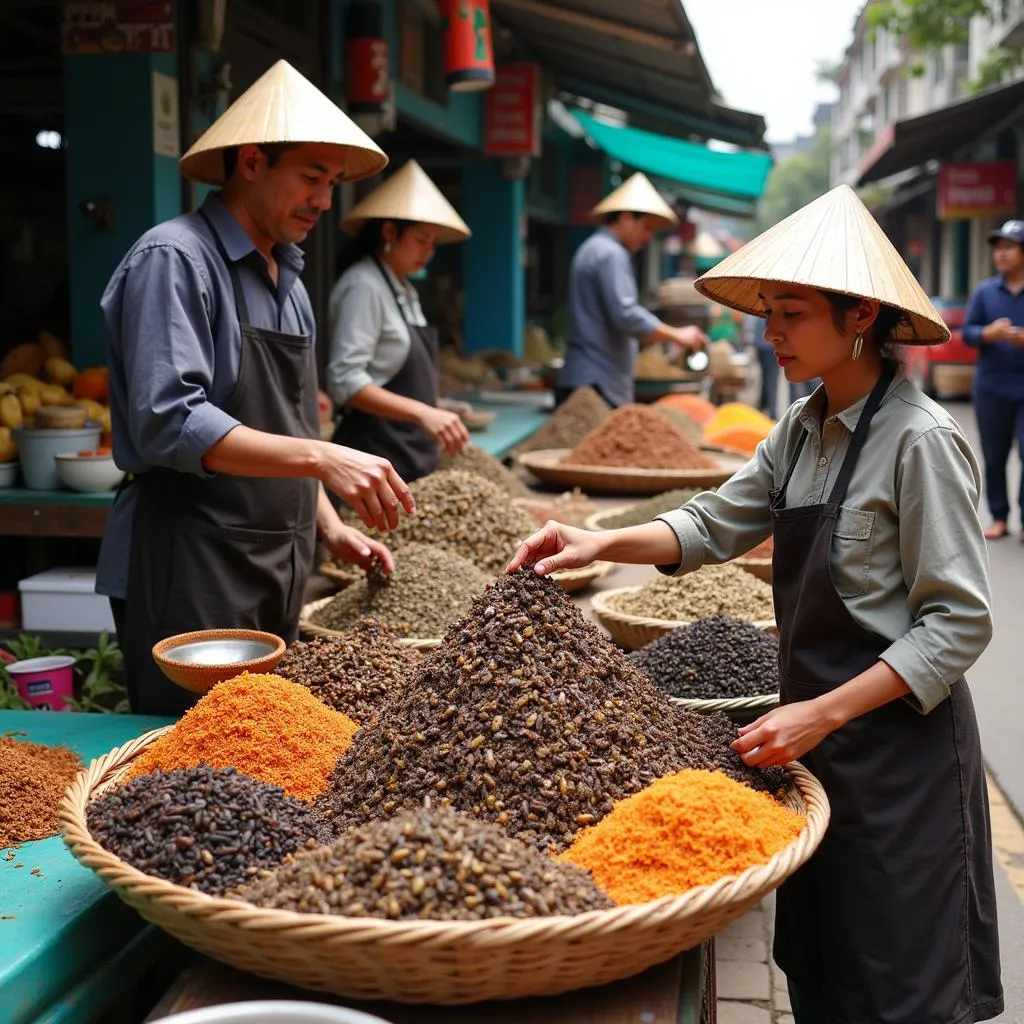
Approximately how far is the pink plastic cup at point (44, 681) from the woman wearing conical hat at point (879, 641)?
1.80 metres

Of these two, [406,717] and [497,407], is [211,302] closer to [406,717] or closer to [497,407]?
[406,717]

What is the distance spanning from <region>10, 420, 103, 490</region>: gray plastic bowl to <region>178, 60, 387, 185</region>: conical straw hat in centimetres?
149

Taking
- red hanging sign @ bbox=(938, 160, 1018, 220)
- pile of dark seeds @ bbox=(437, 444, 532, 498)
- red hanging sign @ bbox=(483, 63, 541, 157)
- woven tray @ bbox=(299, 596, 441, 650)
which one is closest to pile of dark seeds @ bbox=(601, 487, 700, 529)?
pile of dark seeds @ bbox=(437, 444, 532, 498)

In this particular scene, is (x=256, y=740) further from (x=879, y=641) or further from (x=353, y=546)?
(x=353, y=546)

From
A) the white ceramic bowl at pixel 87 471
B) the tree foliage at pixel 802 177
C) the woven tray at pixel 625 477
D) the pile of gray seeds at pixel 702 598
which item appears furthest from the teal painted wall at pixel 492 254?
the tree foliage at pixel 802 177

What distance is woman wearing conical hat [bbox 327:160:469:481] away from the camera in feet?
11.9

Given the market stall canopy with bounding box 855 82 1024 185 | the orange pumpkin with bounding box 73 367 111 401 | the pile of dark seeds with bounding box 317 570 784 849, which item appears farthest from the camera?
the market stall canopy with bounding box 855 82 1024 185

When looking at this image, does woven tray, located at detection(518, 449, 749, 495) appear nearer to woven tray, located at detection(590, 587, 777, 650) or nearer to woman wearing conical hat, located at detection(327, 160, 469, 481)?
woman wearing conical hat, located at detection(327, 160, 469, 481)

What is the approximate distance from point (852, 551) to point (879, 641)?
13cm

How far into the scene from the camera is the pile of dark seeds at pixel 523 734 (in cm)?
152

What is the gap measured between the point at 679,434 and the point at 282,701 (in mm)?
3648

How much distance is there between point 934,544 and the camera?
158cm

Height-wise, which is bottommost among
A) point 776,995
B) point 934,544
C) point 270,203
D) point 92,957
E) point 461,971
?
point 776,995

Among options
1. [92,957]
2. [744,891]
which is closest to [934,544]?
[744,891]
